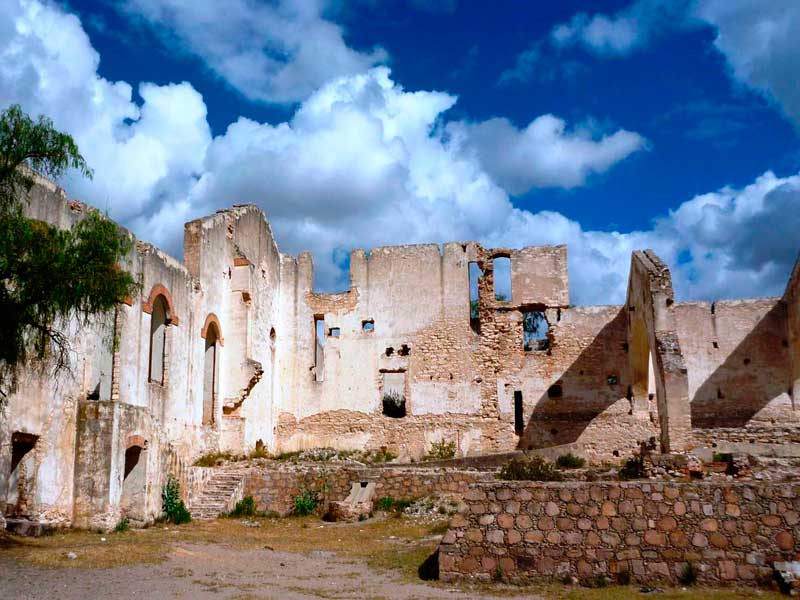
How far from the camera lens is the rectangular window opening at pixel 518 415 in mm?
25516

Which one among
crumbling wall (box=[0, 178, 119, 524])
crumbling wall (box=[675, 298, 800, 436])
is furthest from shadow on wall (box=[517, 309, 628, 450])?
crumbling wall (box=[0, 178, 119, 524])

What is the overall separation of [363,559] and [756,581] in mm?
5704

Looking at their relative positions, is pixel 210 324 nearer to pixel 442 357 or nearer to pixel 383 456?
pixel 383 456

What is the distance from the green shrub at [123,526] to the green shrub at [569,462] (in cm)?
1141

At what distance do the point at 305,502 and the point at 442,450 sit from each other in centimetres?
793

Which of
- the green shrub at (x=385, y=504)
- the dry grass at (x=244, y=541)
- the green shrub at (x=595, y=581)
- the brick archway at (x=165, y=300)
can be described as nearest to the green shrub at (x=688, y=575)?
the green shrub at (x=595, y=581)

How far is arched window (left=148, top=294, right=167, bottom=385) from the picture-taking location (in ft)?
62.1

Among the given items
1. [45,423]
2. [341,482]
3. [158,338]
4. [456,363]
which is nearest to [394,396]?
[456,363]

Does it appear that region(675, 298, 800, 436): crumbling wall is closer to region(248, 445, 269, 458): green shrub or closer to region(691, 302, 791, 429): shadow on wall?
region(691, 302, 791, 429): shadow on wall

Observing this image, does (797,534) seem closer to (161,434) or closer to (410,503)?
(410,503)

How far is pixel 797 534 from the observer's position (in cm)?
883

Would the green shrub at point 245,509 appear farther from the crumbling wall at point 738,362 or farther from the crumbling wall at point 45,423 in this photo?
the crumbling wall at point 738,362

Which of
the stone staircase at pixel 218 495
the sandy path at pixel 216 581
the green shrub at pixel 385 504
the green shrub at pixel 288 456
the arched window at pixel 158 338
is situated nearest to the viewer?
the sandy path at pixel 216 581

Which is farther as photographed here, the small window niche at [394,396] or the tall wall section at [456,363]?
the small window niche at [394,396]
